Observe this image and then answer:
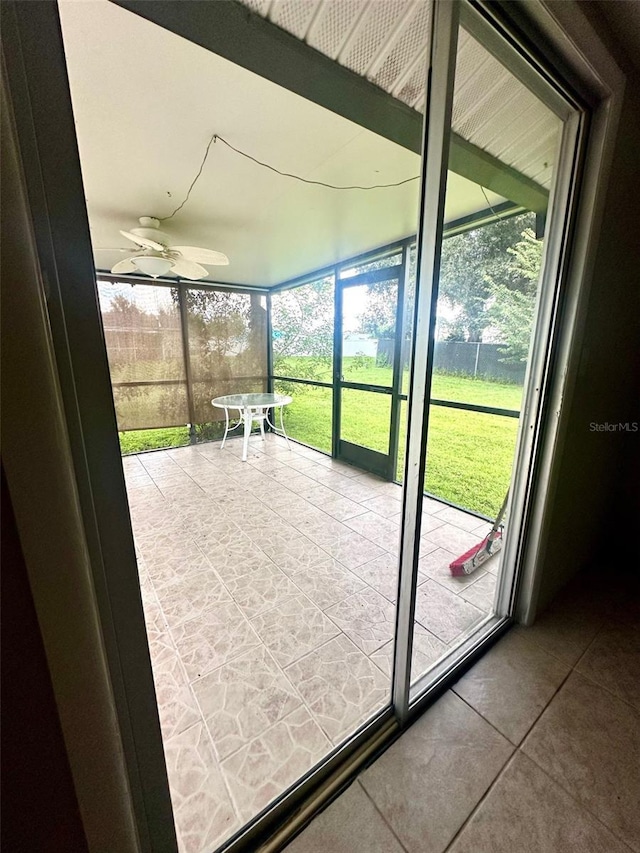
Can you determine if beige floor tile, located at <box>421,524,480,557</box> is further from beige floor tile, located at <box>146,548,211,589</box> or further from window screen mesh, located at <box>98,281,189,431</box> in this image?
window screen mesh, located at <box>98,281,189,431</box>

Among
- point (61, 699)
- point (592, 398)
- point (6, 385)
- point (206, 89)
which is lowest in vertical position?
point (61, 699)

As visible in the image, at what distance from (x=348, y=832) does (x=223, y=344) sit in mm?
5012

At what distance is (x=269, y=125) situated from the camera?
1.50 meters

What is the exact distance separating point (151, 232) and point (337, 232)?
1491mm

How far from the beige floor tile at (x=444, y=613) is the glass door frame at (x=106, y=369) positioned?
484 millimetres

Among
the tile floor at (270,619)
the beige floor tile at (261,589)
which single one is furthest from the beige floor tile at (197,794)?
the beige floor tile at (261,589)

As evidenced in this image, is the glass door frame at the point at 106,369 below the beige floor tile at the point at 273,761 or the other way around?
the other way around

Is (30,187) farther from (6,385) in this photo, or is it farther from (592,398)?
(592,398)

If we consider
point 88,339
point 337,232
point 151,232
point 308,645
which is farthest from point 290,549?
point 337,232

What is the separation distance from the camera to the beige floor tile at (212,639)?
1559 mm

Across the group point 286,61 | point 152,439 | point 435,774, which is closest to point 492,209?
point 286,61

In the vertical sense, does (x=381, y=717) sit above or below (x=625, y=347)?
below

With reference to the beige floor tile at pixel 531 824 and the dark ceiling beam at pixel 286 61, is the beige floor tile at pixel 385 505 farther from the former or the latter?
the dark ceiling beam at pixel 286 61

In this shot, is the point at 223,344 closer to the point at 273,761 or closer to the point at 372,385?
the point at 372,385
